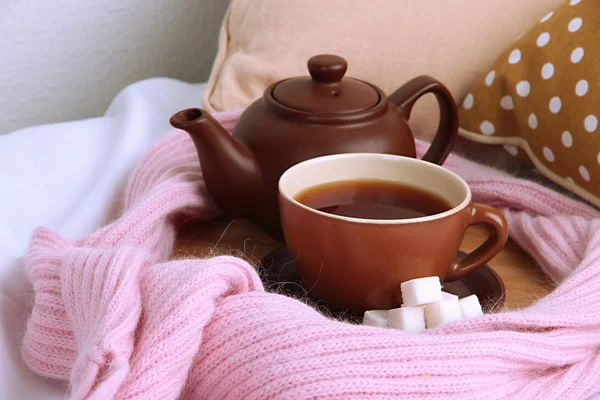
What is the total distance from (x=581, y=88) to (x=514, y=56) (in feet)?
0.34

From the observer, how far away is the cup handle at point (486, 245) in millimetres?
441

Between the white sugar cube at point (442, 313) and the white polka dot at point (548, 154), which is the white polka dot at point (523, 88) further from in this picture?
the white sugar cube at point (442, 313)

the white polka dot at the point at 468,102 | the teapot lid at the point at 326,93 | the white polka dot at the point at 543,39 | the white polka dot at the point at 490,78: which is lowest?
the white polka dot at the point at 468,102

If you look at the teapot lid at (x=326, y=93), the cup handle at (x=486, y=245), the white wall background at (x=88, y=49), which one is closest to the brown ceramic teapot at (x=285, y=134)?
the teapot lid at (x=326, y=93)

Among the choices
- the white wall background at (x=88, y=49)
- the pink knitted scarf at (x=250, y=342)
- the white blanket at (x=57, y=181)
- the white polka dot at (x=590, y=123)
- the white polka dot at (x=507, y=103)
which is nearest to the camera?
the pink knitted scarf at (x=250, y=342)

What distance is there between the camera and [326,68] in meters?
0.51

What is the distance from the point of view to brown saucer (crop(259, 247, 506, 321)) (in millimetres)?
446

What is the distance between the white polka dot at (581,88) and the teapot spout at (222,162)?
30 cm

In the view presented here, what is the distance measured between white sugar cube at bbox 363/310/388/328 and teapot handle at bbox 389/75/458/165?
22 centimetres

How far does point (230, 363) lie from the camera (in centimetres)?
34

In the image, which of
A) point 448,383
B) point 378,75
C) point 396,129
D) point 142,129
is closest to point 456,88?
point 378,75

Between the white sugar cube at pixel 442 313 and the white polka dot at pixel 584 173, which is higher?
the white polka dot at pixel 584 173

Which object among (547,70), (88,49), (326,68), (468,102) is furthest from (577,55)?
(88,49)

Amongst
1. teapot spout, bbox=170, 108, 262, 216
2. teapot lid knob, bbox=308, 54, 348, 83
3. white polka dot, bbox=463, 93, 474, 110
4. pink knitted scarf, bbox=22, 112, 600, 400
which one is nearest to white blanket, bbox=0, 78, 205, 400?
pink knitted scarf, bbox=22, 112, 600, 400
